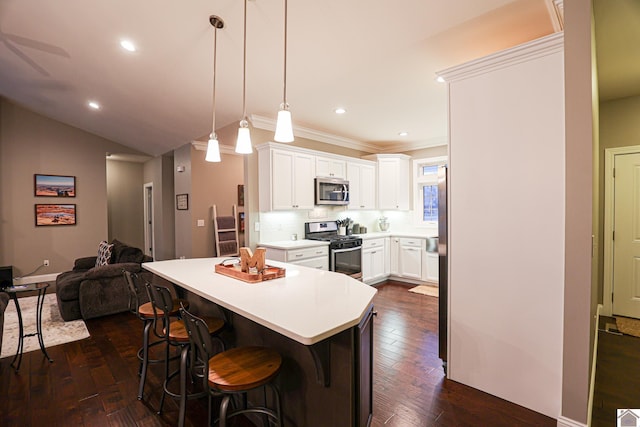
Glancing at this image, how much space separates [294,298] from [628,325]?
4329 mm

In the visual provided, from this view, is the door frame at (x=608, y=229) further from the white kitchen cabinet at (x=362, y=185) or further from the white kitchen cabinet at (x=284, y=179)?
the white kitchen cabinet at (x=284, y=179)

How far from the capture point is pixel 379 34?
2.35 m

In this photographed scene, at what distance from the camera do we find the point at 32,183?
5.83 m

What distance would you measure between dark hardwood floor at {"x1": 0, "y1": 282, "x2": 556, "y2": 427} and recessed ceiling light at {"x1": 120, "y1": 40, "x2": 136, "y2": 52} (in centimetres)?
303

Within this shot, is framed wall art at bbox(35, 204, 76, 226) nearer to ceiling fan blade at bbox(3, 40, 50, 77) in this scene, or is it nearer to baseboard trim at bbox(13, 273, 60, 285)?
baseboard trim at bbox(13, 273, 60, 285)

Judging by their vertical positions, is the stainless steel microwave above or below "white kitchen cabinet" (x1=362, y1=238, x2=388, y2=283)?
above

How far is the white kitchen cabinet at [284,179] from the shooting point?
4115mm

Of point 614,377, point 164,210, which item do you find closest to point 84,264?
point 164,210

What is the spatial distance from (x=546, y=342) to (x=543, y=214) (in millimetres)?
840

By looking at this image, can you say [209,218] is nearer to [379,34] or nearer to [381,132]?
[381,132]

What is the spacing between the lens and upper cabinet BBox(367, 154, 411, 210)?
580 centimetres

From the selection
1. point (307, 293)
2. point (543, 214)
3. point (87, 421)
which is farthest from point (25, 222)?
point (543, 214)

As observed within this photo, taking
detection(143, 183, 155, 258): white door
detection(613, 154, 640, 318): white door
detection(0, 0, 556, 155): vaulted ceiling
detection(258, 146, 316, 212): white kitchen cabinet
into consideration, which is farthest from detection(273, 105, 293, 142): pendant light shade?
detection(143, 183, 155, 258): white door

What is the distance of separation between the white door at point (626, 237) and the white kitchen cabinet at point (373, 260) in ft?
10.2
